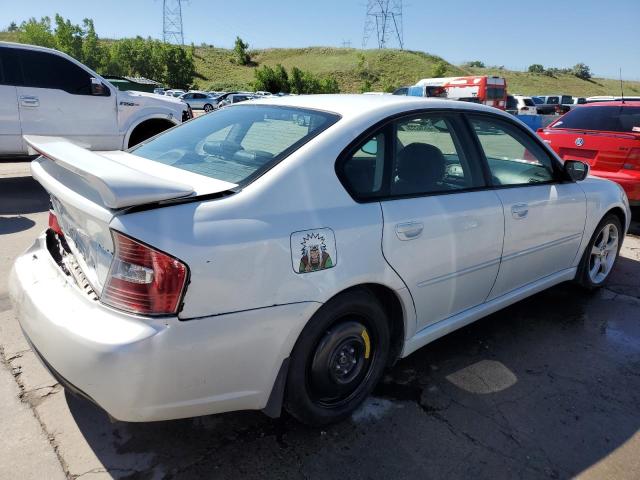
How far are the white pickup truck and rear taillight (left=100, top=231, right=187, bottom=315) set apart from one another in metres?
6.02

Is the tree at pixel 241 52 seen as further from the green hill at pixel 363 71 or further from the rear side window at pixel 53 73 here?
the rear side window at pixel 53 73

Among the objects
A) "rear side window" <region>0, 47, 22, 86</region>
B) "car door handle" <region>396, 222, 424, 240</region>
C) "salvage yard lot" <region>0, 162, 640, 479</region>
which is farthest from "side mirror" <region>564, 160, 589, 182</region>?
"rear side window" <region>0, 47, 22, 86</region>

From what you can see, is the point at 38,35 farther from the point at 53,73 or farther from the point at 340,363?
the point at 340,363

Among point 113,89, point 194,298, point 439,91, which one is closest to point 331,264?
point 194,298

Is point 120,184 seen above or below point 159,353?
above

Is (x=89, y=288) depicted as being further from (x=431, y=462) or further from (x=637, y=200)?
(x=637, y=200)

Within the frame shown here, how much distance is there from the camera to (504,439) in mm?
2506

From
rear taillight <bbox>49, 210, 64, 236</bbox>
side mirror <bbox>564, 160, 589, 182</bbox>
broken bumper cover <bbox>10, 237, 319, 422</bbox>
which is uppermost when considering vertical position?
side mirror <bbox>564, 160, 589, 182</bbox>

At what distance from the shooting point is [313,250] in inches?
84.2

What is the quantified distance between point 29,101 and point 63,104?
444mm

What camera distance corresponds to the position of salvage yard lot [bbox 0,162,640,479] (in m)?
2.26

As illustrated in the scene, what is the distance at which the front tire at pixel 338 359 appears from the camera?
2.24 meters

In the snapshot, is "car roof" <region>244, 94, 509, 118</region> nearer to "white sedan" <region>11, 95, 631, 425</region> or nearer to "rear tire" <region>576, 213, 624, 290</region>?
"white sedan" <region>11, 95, 631, 425</region>

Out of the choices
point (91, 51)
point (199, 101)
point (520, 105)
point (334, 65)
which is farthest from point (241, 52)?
point (520, 105)
